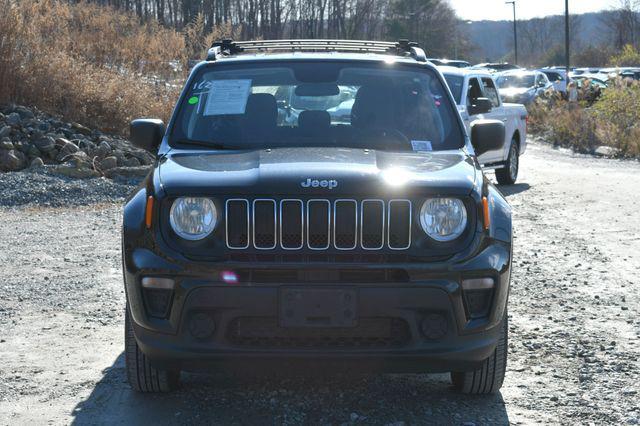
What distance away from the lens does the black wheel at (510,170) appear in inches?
617

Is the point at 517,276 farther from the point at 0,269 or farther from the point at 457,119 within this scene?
the point at 0,269

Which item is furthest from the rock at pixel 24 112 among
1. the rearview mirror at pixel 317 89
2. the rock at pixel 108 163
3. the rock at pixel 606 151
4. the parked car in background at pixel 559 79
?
Result: the parked car in background at pixel 559 79

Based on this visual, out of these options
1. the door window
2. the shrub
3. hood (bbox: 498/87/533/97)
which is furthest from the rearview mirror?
hood (bbox: 498/87/533/97)

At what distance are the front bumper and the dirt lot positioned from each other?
41cm

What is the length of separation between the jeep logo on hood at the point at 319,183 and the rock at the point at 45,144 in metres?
11.1

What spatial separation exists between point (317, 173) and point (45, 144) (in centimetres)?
1116

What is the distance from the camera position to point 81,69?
1730 centimetres

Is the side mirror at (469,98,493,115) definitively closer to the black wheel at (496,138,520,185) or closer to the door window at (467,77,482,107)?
the door window at (467,77,482,107)

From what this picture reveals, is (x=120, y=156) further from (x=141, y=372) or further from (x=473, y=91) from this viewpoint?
(x=141, y=372)

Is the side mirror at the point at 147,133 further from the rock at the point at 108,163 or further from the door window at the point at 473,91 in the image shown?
the door window at the point at 473,91

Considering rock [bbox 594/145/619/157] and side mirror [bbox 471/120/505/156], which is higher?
side mirror [bbox 471/120/505/156]

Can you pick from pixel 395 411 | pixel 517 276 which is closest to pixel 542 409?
pixel 395 411

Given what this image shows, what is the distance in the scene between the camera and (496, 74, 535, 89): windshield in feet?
108

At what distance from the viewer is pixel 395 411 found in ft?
16.1
